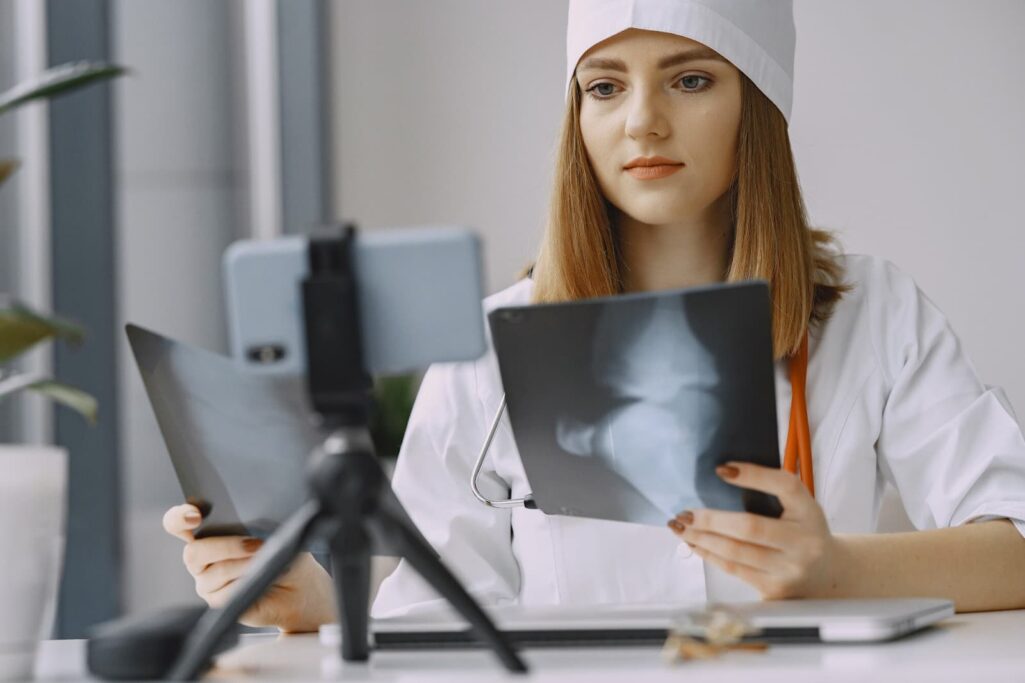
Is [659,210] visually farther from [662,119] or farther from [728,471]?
[728,471]

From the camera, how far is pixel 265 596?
120 cm

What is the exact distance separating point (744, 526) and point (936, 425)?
635 millimetres

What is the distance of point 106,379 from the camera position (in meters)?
2.40

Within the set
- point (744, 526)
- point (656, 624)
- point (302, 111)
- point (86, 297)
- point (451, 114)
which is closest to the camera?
point (656, 624)

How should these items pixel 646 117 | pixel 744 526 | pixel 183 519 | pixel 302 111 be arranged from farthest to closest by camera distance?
pixel 302 111 → pixel 646 117 → pixel 183 519 → pixel 744 526

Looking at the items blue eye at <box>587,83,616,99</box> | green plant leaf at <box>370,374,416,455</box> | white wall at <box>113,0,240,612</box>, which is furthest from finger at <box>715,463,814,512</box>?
green plant leaf at <box>370,374,416,455</box>

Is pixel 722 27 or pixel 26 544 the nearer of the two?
pixel 26 544

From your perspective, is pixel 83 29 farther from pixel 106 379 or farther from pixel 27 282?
pixel 106 379

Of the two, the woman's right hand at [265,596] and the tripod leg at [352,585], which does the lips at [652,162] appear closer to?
the woman's right hand at [265,596]

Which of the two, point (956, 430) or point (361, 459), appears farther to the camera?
point (956, 430)

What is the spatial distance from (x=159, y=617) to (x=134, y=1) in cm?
231

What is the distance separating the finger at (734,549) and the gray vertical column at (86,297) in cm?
157

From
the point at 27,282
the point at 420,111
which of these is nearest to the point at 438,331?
the point at 27,282

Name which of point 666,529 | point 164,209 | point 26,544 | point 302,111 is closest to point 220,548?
point 26,544
